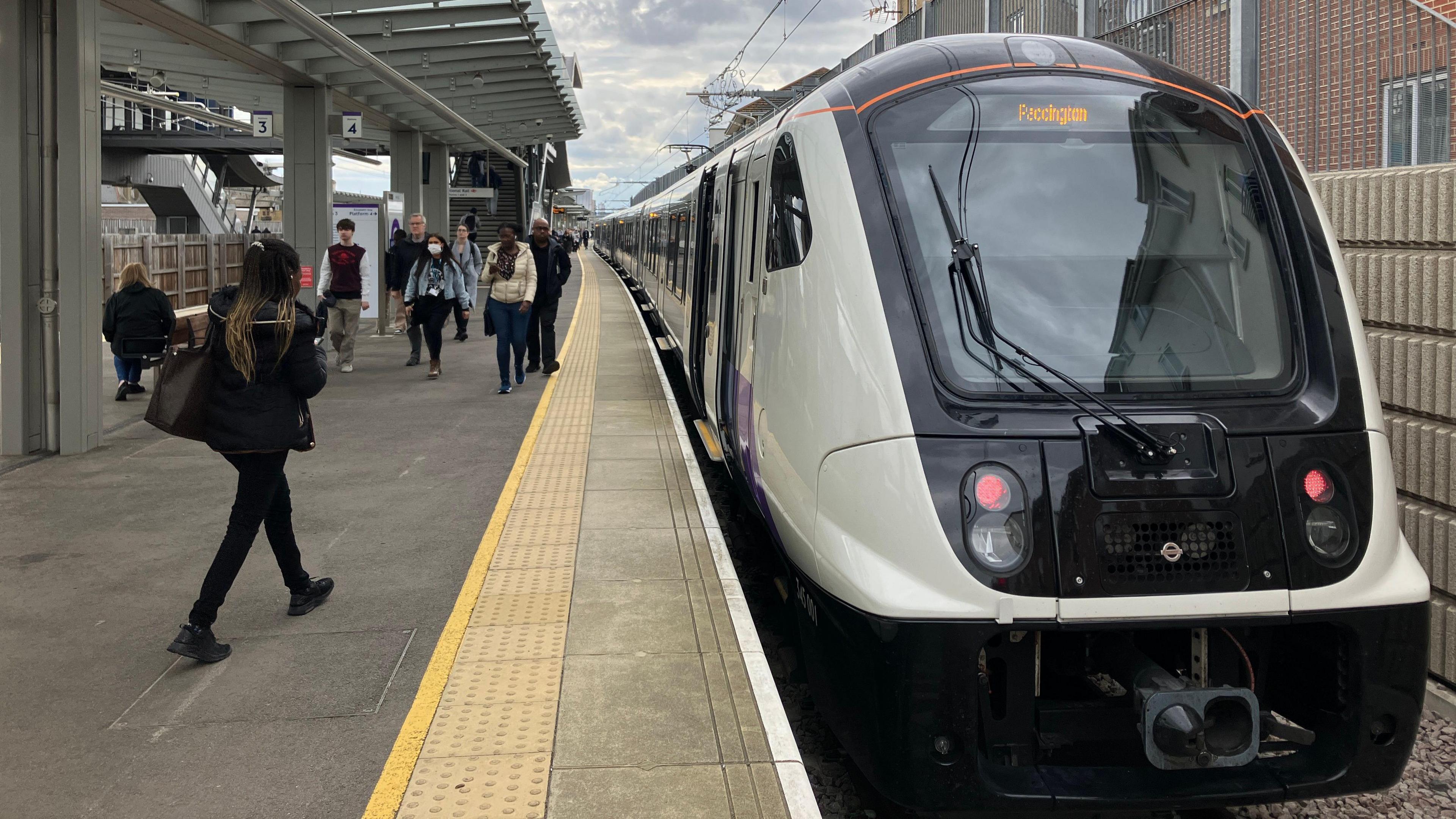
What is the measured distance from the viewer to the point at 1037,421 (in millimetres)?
3562

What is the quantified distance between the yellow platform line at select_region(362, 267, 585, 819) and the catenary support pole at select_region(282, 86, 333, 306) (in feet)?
30.5

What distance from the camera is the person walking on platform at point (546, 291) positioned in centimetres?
1251

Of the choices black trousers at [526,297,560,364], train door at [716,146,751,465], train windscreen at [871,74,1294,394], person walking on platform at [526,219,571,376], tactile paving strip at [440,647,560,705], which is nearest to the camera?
train windscreen at [871,74,1294,394]

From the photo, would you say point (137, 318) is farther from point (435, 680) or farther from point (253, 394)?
point (435, 680)

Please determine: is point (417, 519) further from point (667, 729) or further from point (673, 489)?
point (667, 729)

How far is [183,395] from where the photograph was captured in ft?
15.1

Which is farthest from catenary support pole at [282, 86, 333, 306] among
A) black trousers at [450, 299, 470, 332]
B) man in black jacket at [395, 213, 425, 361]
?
man in black jacket at [395, 213, 425, 361]

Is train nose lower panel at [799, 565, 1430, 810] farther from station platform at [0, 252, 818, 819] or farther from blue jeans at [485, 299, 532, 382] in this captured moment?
blue jeans at [485, 299, 532, 382]

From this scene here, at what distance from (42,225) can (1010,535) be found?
26.0 ft

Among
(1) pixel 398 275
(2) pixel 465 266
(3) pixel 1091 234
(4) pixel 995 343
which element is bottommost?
(4) pixel 995 343

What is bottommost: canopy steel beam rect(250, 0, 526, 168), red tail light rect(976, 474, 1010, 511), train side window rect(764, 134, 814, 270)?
red tail light rect(976, 474, 1010, 511)

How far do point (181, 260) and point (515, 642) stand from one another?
20.3 meters

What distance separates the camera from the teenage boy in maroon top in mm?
12805

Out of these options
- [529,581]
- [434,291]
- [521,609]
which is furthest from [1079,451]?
[434,291]
